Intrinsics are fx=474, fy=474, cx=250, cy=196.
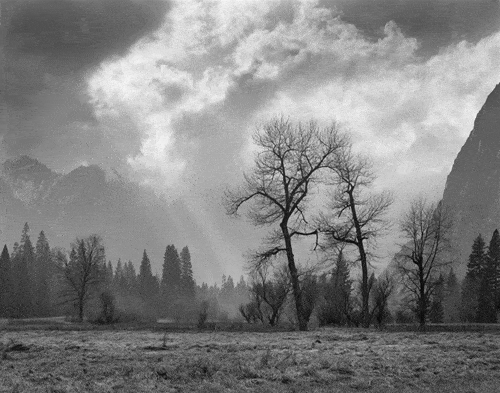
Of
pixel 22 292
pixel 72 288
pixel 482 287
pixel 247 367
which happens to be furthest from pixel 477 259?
pixel 22 292

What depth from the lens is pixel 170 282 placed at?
104125 millimetres

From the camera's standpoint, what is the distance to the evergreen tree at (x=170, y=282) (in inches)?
3858

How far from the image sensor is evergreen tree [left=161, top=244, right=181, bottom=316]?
98000 millimetres

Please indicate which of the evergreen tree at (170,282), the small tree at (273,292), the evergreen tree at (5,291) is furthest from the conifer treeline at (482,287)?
the evergreen tree at (5,291)

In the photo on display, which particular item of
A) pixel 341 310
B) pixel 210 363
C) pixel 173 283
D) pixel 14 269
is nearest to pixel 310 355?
pixel 210 363

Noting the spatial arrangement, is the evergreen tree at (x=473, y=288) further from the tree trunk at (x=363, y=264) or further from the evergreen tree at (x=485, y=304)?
the tree trunk at (x=363, y=264)

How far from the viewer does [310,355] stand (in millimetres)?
12953

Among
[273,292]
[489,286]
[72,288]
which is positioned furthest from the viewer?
[72,288]

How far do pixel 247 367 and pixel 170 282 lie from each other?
96.1 meters

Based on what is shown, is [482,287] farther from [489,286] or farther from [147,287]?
[147,287]

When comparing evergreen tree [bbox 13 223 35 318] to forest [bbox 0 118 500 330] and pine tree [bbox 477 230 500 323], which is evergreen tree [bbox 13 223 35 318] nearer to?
forest [bbox 0 118 500 330]

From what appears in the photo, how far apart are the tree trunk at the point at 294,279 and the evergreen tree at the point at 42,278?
7096cm

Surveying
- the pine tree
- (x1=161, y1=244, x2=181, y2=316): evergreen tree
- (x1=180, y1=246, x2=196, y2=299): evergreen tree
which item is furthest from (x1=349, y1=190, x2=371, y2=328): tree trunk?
(x1=180, y1=246, x2=196, y2=299): evergreen tree

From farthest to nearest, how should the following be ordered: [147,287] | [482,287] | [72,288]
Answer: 1. [147,287]
2. [72,288]
3. [482,287]
